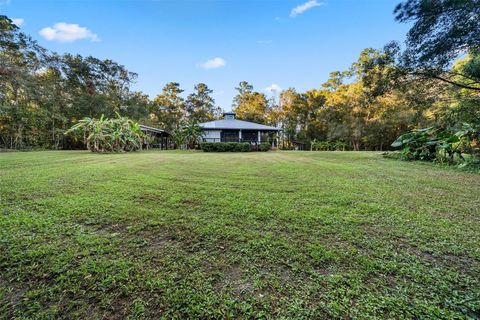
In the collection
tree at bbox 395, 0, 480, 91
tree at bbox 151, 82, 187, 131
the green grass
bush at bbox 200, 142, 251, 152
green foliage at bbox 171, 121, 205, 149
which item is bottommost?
the green grass

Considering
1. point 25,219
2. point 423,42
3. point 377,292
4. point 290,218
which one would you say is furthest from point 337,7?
point 25,219

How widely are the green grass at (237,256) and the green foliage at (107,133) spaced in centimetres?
1127

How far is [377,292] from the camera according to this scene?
137 cm

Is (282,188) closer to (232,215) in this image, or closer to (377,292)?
(232,215)

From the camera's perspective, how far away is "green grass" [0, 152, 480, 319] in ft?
4.18

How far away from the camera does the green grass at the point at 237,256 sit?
50.1 inches

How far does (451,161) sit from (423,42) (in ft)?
13.6

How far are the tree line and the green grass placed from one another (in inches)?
245

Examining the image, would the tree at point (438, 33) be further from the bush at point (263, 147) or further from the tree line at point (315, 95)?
the bush at point (263, 147)

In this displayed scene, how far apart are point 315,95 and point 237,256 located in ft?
97.9

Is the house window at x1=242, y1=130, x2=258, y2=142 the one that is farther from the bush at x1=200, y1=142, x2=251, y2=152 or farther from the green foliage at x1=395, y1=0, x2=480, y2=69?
the green foliage at x1=395, y1=0, x2=480, y2=69

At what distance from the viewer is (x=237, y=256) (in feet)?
5.89

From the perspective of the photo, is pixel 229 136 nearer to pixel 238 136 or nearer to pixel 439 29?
pixel 238 136

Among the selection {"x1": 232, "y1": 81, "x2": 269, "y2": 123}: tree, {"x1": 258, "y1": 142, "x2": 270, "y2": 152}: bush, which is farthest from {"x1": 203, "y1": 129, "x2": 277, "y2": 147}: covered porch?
{"x1": 232, "y1": 81, "x2": 269, "y2": 123}: tree
